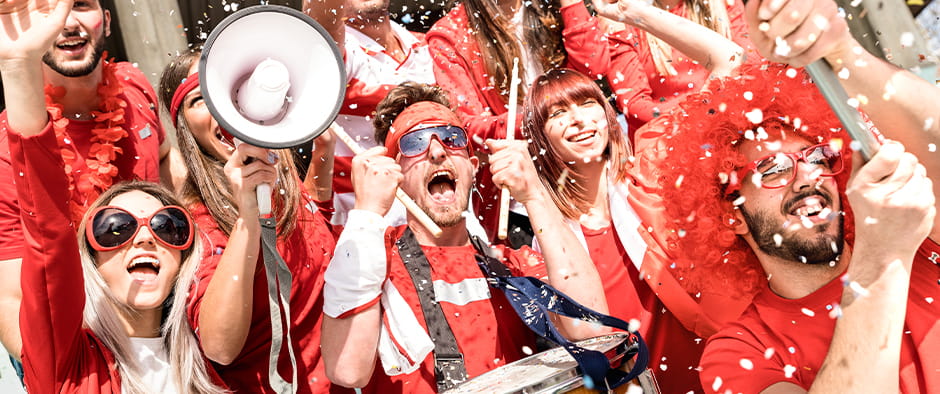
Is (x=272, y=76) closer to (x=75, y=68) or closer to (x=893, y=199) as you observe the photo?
(x=75, y=68)

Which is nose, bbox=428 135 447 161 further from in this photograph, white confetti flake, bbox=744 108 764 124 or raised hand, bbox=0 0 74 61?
raised hand, bbox=0 0 74 61

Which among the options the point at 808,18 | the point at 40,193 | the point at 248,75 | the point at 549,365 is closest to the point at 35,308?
the point at 40,193

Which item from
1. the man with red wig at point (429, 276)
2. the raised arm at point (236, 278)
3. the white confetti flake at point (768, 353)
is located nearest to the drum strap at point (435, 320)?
the man with red wig at point (429, 276)

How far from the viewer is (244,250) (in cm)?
258

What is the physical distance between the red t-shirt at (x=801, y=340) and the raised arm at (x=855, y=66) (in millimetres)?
165

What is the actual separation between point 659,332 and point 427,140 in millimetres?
1020

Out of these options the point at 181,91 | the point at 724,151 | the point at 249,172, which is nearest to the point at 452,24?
the point at 181,91

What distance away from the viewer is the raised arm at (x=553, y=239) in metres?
2.79

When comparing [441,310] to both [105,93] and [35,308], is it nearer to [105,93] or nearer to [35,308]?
[35,308]

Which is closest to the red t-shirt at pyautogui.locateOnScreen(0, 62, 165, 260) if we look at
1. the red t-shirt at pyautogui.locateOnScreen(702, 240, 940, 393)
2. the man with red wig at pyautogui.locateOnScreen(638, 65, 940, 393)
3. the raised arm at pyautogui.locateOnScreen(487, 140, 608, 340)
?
the raised arm at pyautogui.locateOnScreen(487, 140, 608, 340)

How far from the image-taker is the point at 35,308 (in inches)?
92.9

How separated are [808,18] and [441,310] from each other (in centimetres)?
143

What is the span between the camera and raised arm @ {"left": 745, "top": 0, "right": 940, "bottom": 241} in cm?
183

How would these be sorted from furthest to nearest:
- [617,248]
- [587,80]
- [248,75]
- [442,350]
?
[587,80]
[617,248]
[442,350]
[248,75]
